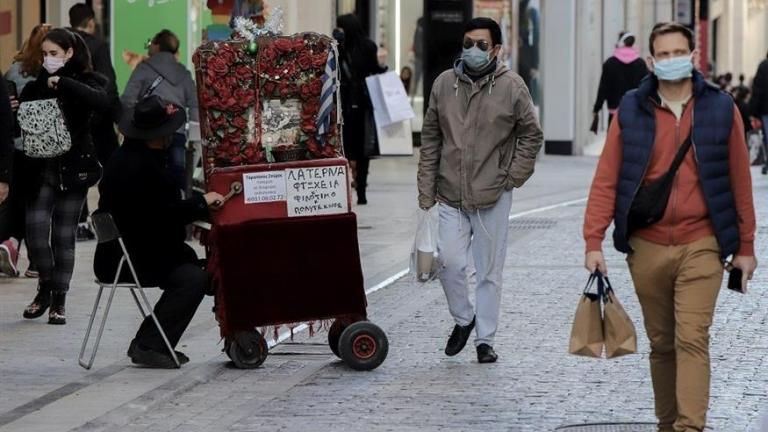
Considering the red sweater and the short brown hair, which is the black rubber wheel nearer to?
the red sweater

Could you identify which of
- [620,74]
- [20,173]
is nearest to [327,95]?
[20,173]

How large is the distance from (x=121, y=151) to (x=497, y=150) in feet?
6.06

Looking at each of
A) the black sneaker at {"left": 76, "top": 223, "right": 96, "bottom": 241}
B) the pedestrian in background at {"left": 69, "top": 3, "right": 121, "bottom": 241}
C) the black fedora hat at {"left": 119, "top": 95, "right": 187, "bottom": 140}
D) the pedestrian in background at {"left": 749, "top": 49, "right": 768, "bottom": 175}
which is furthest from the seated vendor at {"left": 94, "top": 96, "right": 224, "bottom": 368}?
the pedestrian in background at {"left": 749, "top": 49, "right": 768, "bottom": 175}

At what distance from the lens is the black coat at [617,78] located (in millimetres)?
23812

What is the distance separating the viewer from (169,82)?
14.7m

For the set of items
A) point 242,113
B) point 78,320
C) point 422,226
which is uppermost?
point 242,113

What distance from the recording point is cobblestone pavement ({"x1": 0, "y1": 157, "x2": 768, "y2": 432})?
7.93 m

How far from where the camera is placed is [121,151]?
9.19 metres

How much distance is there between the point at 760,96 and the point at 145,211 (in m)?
14.5

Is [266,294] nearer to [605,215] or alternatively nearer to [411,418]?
[411,418]

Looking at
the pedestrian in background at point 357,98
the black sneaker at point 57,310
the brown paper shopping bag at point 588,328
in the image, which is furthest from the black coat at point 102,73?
the brown paper shopping bag at point 588,328

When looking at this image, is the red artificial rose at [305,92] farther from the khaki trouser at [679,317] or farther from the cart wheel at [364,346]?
the khaki trouser at [679,317]

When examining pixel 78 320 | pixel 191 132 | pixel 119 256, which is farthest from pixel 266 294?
pixel 191 132

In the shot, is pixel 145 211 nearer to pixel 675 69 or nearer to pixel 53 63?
pixel 53 63
